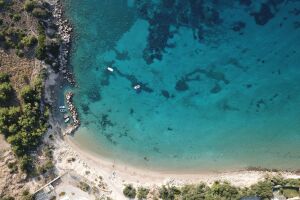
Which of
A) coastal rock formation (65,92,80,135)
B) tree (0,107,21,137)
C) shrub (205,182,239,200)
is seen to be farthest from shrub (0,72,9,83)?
shrub (205,182,239,200)

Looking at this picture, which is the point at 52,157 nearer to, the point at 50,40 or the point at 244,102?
the point at 50,40

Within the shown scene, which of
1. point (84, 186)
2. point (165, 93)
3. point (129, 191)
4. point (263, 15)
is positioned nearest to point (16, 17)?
point (165, 93)

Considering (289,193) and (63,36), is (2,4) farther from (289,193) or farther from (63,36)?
(289,193)

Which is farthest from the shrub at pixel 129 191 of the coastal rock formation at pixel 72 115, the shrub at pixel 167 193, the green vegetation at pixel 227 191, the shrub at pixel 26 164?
the shrub at pixel 26 164

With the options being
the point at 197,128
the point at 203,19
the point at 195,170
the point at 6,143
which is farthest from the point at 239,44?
the point at 6,143

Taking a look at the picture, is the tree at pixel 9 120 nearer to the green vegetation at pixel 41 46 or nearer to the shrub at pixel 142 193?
the green vegetation at pixel 41 46
